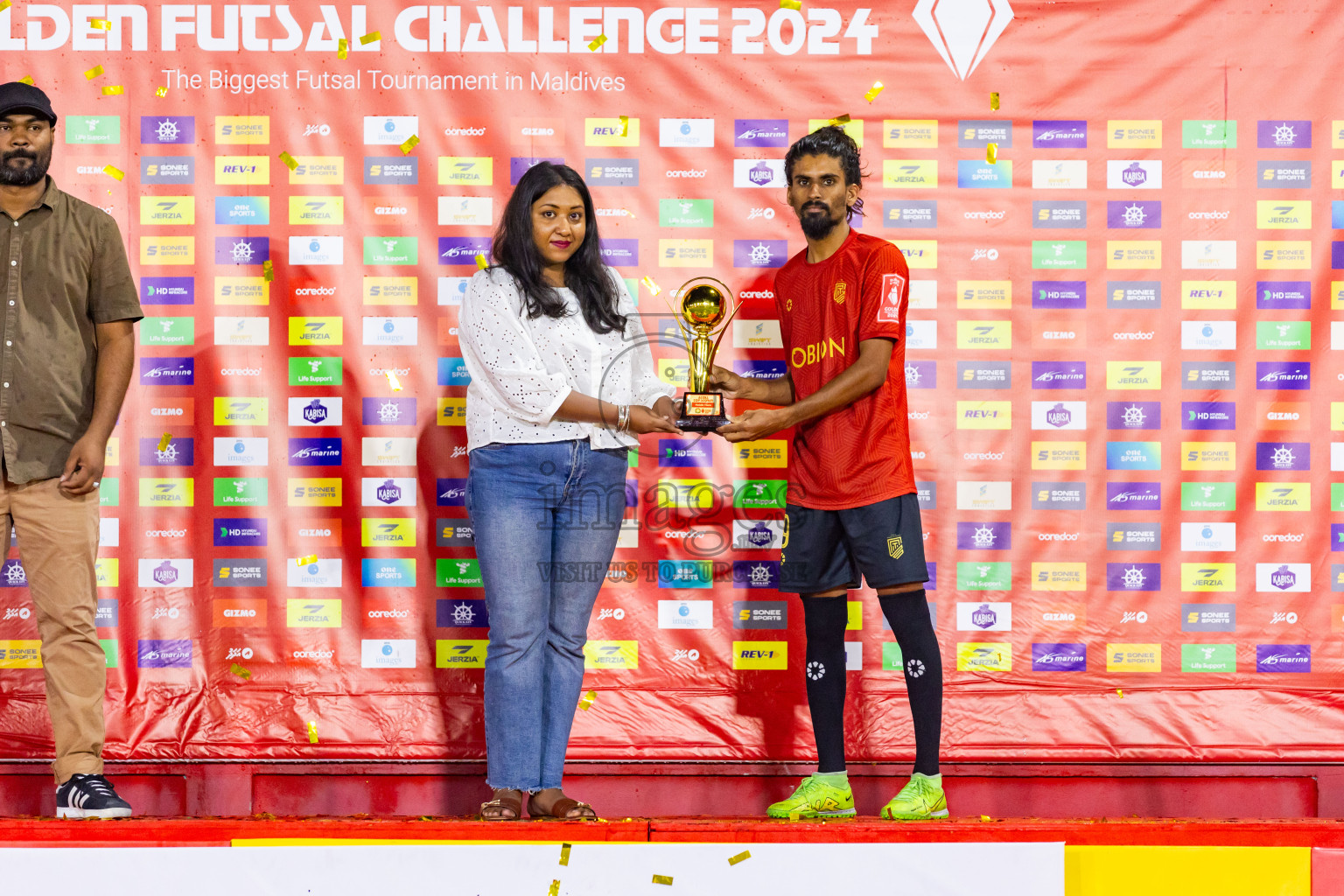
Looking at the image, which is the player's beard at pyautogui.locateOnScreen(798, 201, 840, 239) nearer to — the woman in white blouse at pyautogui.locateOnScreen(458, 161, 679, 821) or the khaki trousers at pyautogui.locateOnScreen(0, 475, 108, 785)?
the woman in white blouse at pyautogui.locateOnScreen(458, 161, 679, 821)

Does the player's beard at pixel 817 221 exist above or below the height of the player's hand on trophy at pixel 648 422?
above

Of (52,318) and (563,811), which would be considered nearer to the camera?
(563,811)

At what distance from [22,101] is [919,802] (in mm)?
2826

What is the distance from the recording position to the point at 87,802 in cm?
244

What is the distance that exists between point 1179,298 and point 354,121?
2588 mm

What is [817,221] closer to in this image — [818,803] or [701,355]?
[701,355]

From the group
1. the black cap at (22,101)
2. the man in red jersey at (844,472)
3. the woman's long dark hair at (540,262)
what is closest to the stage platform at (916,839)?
the man in red jersey at (844,472)

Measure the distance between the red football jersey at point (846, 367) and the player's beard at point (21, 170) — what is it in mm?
1960

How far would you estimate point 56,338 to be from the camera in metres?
2.52

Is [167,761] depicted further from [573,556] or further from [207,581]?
[573,556]

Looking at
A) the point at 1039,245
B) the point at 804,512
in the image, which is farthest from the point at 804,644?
the point at 1039,245

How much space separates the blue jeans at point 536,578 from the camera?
7.72 ft

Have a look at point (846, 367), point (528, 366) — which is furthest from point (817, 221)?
point (528, 366)

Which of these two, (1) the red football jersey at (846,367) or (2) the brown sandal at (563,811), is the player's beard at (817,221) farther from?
(2) the brown sandal at (563,811)
